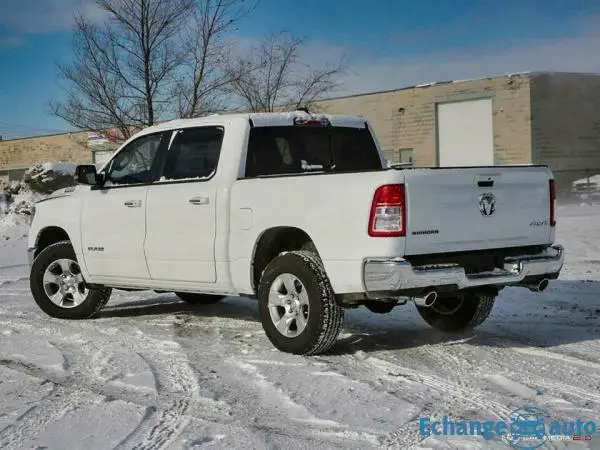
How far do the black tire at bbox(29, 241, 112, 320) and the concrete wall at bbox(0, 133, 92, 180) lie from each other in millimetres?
35293

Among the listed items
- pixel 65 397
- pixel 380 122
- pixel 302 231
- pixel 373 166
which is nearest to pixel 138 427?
pixel 65 397

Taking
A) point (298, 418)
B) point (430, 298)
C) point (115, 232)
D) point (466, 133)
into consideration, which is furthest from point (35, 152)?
point (298, 418)

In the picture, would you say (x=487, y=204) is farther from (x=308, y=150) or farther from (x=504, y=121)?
(x=504, y=121)

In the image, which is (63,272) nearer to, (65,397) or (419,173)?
(65,397)

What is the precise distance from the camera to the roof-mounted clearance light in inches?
285

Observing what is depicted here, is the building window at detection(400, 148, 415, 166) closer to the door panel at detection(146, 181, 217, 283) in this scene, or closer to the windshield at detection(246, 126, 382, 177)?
the windshield at detection(246, 126, 382, 177)

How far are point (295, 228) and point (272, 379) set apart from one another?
1292mm

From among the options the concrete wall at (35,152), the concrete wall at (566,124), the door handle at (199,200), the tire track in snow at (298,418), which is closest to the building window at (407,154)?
the concrete wall at (566,124)

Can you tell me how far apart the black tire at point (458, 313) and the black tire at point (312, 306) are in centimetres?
151

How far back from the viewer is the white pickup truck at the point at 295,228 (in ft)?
18.3

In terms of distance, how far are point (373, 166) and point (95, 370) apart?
11.0 feet

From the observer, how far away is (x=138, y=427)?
439 cm

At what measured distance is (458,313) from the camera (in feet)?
23.6

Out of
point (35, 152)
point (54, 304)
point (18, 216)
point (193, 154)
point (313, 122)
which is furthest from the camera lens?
point (35, 152)
